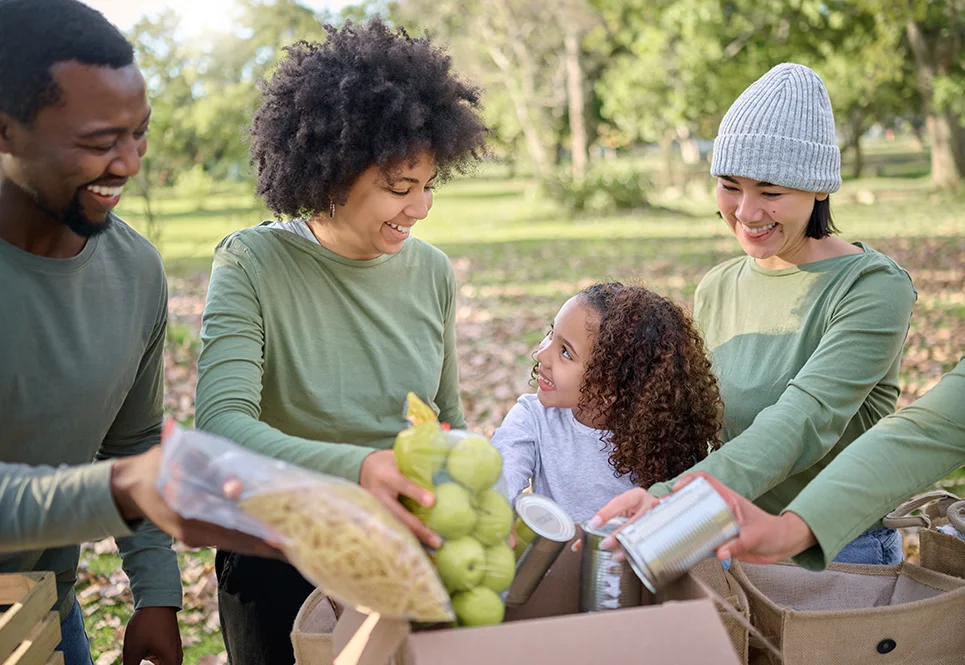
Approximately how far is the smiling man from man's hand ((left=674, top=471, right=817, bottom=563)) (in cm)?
107

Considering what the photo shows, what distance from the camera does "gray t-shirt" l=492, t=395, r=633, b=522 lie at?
8.91 ft

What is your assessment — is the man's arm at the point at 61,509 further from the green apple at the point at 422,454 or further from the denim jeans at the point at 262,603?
the denim jeans at the point at 262,603

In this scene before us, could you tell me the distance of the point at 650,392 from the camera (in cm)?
277

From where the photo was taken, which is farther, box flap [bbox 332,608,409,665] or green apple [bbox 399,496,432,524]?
green apple [bbox 399,496,432,524]

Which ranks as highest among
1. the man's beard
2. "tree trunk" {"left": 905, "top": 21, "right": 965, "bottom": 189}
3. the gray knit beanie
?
the gray knit beanie

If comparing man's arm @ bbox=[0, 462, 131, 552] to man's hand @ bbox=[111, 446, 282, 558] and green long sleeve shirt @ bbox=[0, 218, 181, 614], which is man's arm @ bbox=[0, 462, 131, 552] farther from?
green long sleeve shirt @ bbox=[0, 218, 181, 614]

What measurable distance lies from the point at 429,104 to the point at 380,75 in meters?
0.15

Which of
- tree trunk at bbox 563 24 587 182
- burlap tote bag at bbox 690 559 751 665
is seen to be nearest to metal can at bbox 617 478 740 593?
burlap tote bag at bbox 690 559 751 665

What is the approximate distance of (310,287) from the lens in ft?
8.61

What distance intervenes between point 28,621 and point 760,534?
1417 millimetres

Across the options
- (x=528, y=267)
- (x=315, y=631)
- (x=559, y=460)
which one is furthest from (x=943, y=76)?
(x=315, y=631)

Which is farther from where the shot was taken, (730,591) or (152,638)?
(152,638)

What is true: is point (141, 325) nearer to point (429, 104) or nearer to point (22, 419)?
point (22, 419)

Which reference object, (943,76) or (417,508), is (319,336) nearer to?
(417,508)
